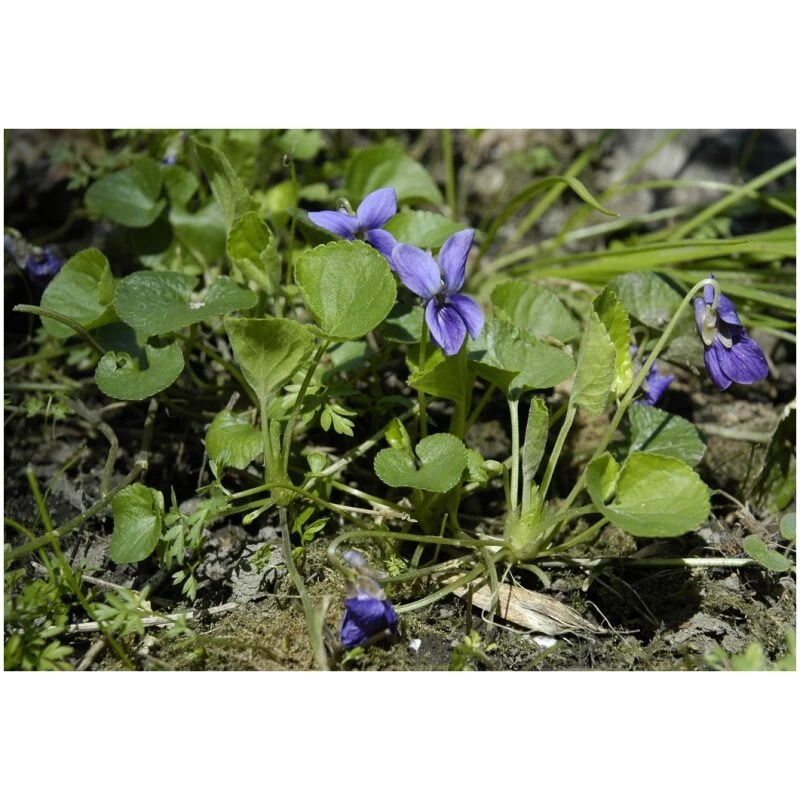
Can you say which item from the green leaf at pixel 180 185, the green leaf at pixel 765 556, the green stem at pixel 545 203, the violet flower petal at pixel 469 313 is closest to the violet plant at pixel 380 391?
the violet flower petal at pixel 469 313

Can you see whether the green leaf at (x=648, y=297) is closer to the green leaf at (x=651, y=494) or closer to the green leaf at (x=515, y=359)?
the green leaf at (x=515, y=359)

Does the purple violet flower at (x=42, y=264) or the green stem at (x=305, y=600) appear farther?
the purple violet flower at (x=42, y=264)

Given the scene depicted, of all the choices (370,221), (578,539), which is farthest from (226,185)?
(578,539)

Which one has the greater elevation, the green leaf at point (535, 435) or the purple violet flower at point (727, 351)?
the purple violet flower at point (727, 351)

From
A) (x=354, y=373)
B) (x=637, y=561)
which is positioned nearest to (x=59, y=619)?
(x=354, y=373)

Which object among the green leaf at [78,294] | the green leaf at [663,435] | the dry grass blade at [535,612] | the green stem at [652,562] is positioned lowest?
the dry grass blade at [535,612]

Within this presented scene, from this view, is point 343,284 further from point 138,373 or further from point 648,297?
point 648,297

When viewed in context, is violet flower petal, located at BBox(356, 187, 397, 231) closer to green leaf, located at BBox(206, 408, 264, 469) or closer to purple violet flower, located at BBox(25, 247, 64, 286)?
green leaf, located at BBox(206, 408, 264, 469)
